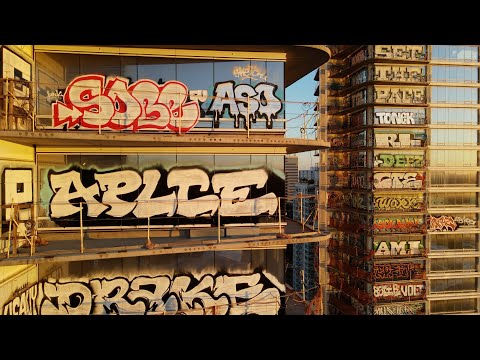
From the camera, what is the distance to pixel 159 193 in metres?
9.42

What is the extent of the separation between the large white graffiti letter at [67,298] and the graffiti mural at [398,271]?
21.5 meters

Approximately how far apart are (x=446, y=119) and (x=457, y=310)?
1532cm

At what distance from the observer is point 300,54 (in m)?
10.1

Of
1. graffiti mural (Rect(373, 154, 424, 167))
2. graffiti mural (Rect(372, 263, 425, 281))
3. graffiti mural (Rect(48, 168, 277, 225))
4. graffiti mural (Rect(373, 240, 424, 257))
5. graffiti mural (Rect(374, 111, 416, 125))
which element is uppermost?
graffiti mural (Rect(374, 111, 416, 125))

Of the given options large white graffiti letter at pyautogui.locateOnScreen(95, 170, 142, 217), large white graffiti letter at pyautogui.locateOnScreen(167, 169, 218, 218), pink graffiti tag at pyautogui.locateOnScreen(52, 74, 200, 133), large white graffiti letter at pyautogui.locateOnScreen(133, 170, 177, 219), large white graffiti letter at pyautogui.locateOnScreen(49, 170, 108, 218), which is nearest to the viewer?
pink graffiti tag at pyautogui.locateOnScreen(52, 74, 200, 133)

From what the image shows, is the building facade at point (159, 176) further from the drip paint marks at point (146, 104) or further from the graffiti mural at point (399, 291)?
the graffiti mural at point (399, 291)

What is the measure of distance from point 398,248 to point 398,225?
5.59 ft

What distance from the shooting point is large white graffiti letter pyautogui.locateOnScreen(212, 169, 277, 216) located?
31.7ft

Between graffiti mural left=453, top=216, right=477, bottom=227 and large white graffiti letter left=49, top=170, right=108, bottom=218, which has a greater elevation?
large white graffiti letter left=49, top=170, right=108, bottom=218

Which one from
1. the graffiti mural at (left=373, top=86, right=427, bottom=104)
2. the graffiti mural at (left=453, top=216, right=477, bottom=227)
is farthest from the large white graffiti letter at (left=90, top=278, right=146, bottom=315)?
the graffiti mural at (left=453, top=216, right=477, bottom=227)

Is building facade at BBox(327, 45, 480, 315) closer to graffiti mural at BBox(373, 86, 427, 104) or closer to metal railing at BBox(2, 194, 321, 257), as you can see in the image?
graffiti mural at BBox(373, 86, 427, 104)

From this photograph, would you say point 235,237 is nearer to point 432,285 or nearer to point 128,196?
point 128,196

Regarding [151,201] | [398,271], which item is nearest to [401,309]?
[398,271]

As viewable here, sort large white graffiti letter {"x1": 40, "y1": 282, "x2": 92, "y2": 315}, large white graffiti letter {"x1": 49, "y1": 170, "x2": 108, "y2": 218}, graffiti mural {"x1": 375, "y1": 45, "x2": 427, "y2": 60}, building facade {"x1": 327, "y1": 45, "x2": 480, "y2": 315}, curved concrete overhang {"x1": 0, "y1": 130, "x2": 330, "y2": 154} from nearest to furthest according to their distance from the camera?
1. curved concrete overhang {"x1": 0, "y1": 130, "x2": 330, "y2": 154}
2. large white graffiti letter {"x1": 40, "y1": 282, "x2": 92, "y2": 315}
3. large white graffiti letter {"x1": 49, "y1": 170, "x2": 108, "y2": 218}
4. graffiti mural {"x1": 375, "y1": 45, "x2": 427, "y2": 60}
5. building facade {"x1": 327, "y1": 45, "x2": 480, "y2": 315}
